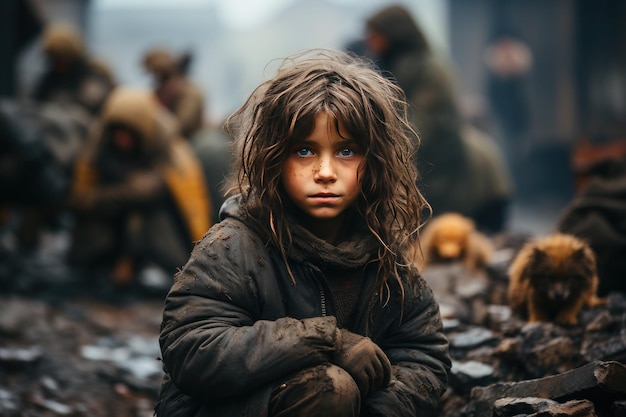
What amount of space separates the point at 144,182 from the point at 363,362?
5688mm

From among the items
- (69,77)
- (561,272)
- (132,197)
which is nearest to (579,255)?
(561,272)

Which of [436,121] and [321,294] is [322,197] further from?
[436,121]

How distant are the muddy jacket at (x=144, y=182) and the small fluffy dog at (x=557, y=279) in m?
4.54

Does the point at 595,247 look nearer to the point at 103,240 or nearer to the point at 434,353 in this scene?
the point at 434,353

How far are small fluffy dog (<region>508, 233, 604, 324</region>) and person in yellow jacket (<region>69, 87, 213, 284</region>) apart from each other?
179 inches

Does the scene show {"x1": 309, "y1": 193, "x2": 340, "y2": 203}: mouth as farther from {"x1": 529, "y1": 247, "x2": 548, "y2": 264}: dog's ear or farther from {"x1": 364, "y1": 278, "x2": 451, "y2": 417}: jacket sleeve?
{"x1": 529, "y1": 247, "x2": 548, "y2": 264}: dog's ear

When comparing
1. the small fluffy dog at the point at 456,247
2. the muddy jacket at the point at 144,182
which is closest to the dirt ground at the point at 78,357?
the muddy jacket at the point at 144,182

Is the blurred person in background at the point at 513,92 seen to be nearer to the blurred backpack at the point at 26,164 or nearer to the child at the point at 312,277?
the blurred backpack at the point at 26,164

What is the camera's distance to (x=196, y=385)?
9.46 ft

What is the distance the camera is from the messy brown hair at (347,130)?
304cm

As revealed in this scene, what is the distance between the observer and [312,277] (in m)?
3.13

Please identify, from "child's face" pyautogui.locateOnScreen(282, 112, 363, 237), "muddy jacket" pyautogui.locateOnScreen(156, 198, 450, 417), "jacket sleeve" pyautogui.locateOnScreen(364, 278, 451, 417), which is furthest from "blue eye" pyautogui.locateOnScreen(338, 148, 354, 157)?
"jacket sleeve" pyautogui.locateOnScreen(364, 278, 451, 417)

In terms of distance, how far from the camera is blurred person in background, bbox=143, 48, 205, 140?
10.5 meters

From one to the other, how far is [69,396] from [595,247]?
328 centimetres
